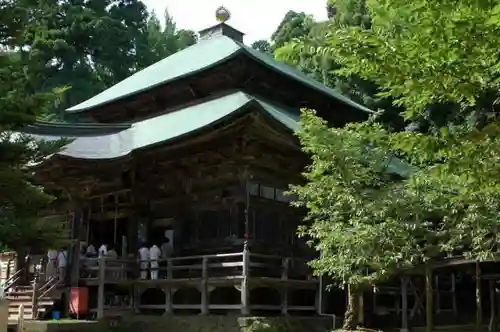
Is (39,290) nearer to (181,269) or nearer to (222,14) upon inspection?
(181,269)

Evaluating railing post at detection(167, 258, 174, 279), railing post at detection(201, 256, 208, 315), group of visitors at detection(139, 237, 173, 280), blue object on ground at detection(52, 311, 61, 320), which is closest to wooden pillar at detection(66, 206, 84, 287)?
blue object on ground at detection(52, 311, 61, 320)

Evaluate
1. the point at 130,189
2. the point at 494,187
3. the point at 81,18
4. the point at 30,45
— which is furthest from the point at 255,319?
the point at 81,18

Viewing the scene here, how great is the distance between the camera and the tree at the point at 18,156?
10.4 m

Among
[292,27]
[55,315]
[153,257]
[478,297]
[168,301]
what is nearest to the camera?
[478,297]

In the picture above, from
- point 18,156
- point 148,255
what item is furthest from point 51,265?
point 18,156

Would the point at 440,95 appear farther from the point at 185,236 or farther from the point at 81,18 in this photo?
the point at 81,18

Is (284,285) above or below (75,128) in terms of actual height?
below

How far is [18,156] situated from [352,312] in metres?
8.54

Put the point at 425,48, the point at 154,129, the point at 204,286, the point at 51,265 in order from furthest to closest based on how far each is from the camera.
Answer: the point at 154,129
the point at 51,265
the point at 204,286
the point at 425,48

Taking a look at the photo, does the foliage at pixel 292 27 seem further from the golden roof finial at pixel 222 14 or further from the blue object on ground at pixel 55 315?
the blue object on ground at pixel 55 315

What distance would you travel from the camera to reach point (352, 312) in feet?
48.2

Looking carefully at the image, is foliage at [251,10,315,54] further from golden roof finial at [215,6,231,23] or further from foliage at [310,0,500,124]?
foliage at [310,0,500,124]

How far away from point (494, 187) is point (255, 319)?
9563 mm

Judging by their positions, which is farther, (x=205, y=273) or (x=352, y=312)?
(x=205, y=273)
